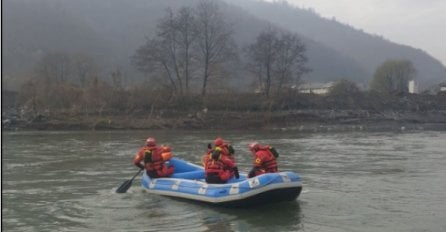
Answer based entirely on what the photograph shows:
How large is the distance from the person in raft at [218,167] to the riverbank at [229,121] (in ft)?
119

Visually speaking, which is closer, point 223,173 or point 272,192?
point 272,192

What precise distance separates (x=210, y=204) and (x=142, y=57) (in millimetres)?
49314

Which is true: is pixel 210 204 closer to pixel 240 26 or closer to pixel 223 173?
pixel 223 173

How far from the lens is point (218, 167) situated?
1359 cm

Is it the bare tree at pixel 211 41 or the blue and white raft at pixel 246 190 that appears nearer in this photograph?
the blue and white raft at pixel 246 190

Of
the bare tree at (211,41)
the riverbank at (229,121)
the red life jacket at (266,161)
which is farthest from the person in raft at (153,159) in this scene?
the bare tree at (211,41)

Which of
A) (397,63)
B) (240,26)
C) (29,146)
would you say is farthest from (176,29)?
(240,26)

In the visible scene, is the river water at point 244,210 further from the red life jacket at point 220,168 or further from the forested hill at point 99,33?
the forested hill at point 99,33

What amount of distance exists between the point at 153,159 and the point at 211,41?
48.7 metres

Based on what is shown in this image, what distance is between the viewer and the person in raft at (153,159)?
1526 centimetres

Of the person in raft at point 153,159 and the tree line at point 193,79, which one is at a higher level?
the tree line at point 193,79

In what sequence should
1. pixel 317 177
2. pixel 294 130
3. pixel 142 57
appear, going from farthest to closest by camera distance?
pixel 142 57, pixel 294 130, pixel 317 177

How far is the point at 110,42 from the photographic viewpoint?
12938 centimetres

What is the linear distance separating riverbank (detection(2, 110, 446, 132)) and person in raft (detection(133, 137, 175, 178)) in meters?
35.0
